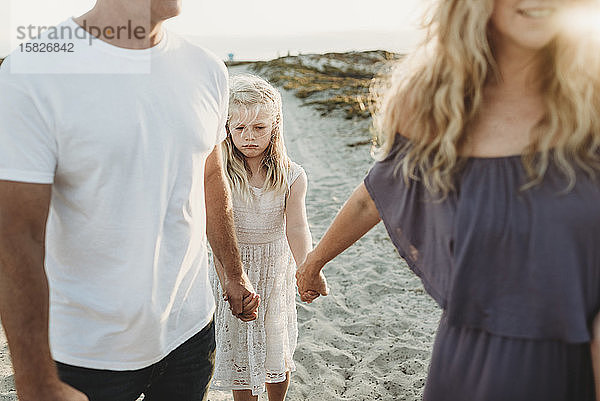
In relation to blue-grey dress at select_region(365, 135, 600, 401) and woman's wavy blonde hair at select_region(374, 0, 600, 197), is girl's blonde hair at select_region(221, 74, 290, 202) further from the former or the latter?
blue-grey dress at select_region(365, 135, 600, 401)

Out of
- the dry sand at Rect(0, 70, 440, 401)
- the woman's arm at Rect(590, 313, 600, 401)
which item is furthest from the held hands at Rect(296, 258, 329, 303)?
the dry sand at Rect(0, 70, 440, 401)

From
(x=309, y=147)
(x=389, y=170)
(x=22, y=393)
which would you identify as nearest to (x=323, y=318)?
(x=389, y=170)

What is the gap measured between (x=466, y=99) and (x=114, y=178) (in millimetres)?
1004

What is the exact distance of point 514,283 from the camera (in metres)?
1.33

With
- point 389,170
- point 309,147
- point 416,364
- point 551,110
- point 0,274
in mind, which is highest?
point 551,110

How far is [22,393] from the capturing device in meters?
1.29

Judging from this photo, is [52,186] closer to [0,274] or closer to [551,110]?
[0,274]

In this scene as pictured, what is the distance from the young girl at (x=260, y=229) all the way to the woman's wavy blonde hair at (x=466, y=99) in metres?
0.97

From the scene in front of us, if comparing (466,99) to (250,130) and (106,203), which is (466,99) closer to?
(106,203)

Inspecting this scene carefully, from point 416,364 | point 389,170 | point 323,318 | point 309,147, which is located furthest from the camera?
point 309,147

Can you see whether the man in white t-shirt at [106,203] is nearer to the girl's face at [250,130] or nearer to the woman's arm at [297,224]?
the girl's face at [250,130]

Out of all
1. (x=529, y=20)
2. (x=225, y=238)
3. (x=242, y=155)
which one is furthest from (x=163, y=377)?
(x=529, y=20)

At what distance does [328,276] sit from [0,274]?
148 inches

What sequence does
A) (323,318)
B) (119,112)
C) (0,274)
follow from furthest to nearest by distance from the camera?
(323,318), (119,112), (0,274)
